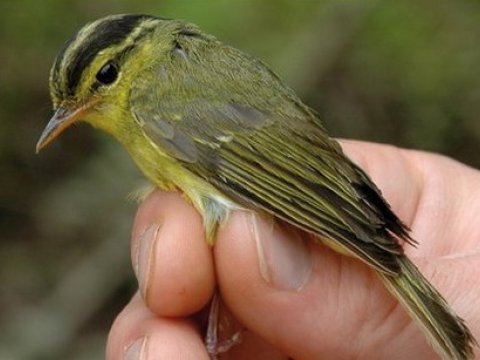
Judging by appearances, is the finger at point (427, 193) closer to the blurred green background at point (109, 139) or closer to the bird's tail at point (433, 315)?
the bird's tail at point (433, 315)

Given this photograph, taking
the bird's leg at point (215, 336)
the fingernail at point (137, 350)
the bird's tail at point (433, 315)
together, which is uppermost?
the bird's tail at point (433, 315)

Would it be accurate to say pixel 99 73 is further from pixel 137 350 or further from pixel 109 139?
pixel 109 139

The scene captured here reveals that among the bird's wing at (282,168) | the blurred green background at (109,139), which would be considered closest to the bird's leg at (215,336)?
the bird's wing at (282,168)

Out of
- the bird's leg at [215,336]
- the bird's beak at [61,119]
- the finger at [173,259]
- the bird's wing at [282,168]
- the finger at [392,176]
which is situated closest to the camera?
the bird's wing at [282,168]

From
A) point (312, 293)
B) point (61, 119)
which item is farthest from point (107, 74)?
point (312, 293)

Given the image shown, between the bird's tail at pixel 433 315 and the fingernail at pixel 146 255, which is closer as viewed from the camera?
the bird's tail at pixel 433 315

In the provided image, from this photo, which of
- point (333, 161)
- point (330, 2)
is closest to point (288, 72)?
point (330, 2)

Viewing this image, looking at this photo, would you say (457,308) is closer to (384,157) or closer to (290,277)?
(290,277)
